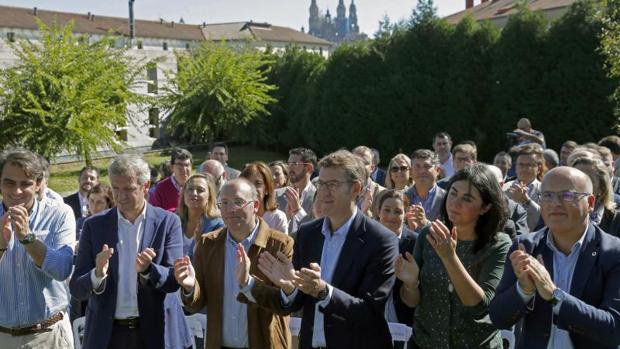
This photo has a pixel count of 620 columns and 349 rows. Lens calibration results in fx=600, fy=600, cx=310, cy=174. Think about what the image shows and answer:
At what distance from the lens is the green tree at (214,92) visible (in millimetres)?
30859

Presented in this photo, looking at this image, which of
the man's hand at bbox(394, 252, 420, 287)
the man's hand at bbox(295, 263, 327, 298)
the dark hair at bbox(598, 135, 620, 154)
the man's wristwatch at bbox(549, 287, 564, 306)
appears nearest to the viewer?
the man's wristwatch at bbox(549, 287, 564, 306)

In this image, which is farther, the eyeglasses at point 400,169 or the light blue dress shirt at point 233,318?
the eyeglasses at point 400,169

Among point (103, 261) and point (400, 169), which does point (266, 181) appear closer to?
point (400, 169)

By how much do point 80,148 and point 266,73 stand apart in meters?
15.5

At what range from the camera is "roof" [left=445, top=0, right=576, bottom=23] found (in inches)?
1489

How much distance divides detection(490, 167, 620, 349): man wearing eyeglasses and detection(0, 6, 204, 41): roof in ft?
176

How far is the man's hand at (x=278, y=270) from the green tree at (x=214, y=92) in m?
27.6

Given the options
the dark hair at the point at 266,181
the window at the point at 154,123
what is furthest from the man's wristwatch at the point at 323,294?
the window at the point at 154,123

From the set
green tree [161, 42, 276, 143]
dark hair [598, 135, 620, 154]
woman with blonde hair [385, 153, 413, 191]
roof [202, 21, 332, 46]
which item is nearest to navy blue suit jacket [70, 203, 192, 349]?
woman with blonde hair [385, 153, 413, 191]

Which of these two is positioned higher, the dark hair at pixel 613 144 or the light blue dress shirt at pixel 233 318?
the dark hair at pixel 613 144

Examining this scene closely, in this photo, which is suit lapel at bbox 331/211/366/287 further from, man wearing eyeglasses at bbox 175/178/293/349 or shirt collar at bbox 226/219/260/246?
shirt collar at bbox 226/219/260/246

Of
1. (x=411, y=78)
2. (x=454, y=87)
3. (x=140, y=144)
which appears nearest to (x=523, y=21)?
(x=454, y=87)

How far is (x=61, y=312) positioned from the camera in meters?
3.92

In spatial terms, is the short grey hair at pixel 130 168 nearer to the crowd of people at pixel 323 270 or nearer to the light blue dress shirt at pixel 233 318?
the crowd of people at pixel 323 270
